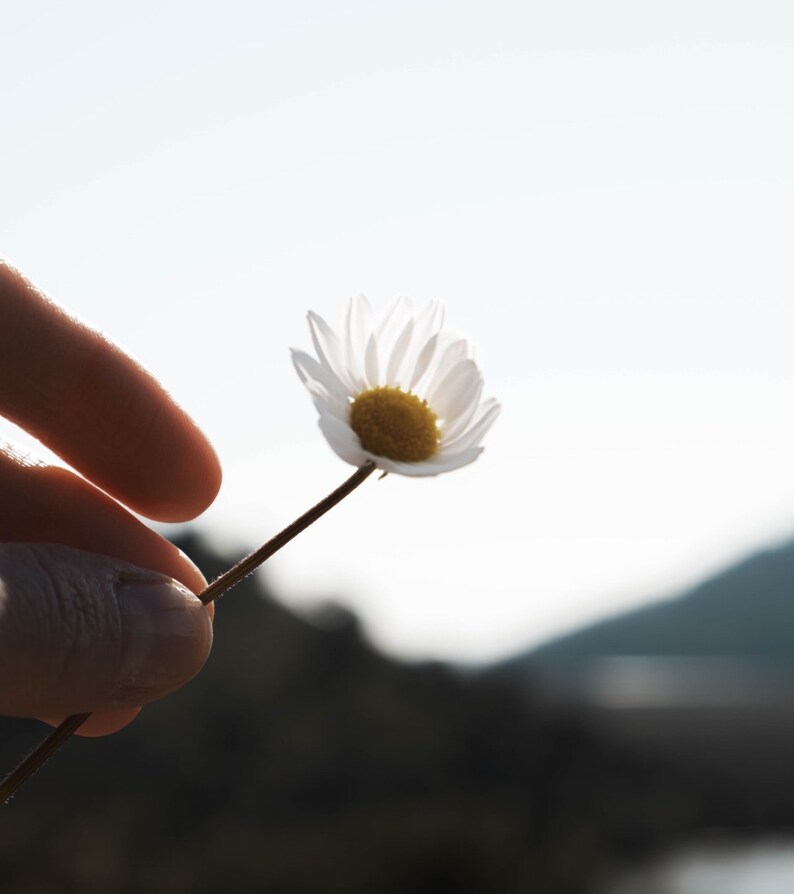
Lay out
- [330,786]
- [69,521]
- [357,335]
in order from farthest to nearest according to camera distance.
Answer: [330,786] → [69,521] → [357,335]

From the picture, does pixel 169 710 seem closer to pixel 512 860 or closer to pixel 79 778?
pixel 79 778

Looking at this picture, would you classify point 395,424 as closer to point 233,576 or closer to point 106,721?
point 233,576

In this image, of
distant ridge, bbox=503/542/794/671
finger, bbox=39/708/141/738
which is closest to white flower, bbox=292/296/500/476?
finger, bbox=39/708/141/738

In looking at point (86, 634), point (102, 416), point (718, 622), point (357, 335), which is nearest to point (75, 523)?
point (102, 416)

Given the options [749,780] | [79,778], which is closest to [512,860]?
[79,778]

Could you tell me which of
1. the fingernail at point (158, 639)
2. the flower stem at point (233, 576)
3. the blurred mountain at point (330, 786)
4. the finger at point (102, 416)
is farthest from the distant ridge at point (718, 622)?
the flower stem at point (233, 576)

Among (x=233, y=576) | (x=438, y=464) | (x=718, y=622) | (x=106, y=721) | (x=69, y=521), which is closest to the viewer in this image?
(x=233, y=576)
